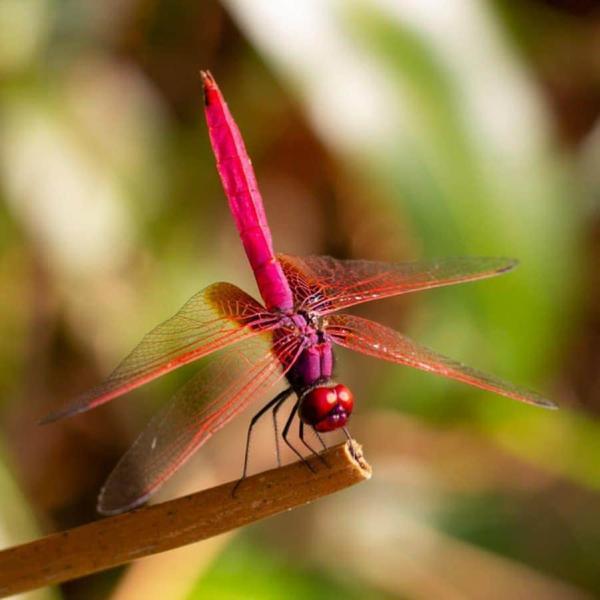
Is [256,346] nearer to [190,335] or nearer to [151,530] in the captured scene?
[190,335]

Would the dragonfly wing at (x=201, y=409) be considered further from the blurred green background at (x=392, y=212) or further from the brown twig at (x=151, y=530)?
the blurred green background at (x=392, y=212)

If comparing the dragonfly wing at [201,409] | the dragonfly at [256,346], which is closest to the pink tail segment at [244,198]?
the dragonfly at [256,346]

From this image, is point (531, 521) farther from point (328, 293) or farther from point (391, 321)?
point (328, 293)

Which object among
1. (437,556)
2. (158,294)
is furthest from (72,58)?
(437,556)

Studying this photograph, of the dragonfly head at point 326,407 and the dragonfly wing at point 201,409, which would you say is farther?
the dragonfly head at point 326,407

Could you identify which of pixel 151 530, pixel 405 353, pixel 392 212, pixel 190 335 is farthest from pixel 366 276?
pixel 392 212
